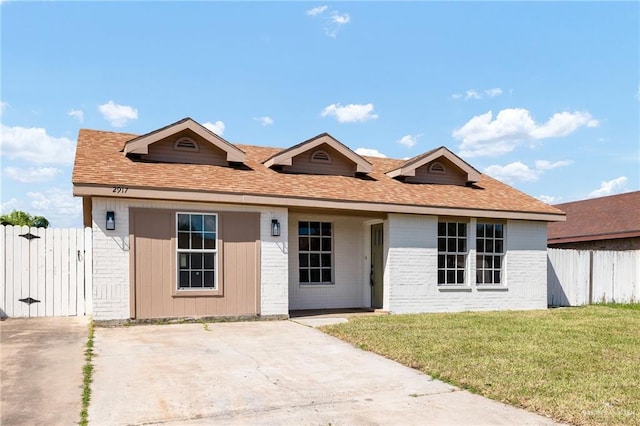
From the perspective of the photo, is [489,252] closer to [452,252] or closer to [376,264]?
[452,252]

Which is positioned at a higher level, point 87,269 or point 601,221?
point 601,221

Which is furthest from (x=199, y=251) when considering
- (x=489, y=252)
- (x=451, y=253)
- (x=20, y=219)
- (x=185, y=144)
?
(x=20, y=219)

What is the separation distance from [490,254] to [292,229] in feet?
18.5

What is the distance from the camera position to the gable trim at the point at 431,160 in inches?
612

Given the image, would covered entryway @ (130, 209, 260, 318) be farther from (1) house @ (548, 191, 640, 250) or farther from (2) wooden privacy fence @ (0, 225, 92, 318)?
(1) house @ (548, 191, 640, 250)

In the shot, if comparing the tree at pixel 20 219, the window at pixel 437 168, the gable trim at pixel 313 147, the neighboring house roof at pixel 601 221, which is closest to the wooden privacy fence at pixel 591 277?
the neighboring house roof at pixel 601 221

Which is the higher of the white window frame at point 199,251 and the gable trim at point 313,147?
the gable trim at point 313,147

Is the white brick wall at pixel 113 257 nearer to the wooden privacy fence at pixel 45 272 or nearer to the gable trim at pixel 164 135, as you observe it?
the gable trim at pixel 164 135

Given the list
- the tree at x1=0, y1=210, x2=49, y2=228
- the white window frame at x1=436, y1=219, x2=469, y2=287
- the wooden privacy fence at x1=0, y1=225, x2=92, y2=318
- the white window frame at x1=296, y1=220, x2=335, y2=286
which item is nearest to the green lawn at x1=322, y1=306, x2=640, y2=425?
the white window frame at x1=436, y1=219, x2=469, y2=287

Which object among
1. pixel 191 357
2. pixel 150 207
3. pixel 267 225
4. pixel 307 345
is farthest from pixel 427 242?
pixel 191 357

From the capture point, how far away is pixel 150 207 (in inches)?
450

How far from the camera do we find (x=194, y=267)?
11.8 meters

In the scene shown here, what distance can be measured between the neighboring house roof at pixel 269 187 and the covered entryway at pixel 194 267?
58 cm

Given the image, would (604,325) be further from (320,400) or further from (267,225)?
(320,400)
